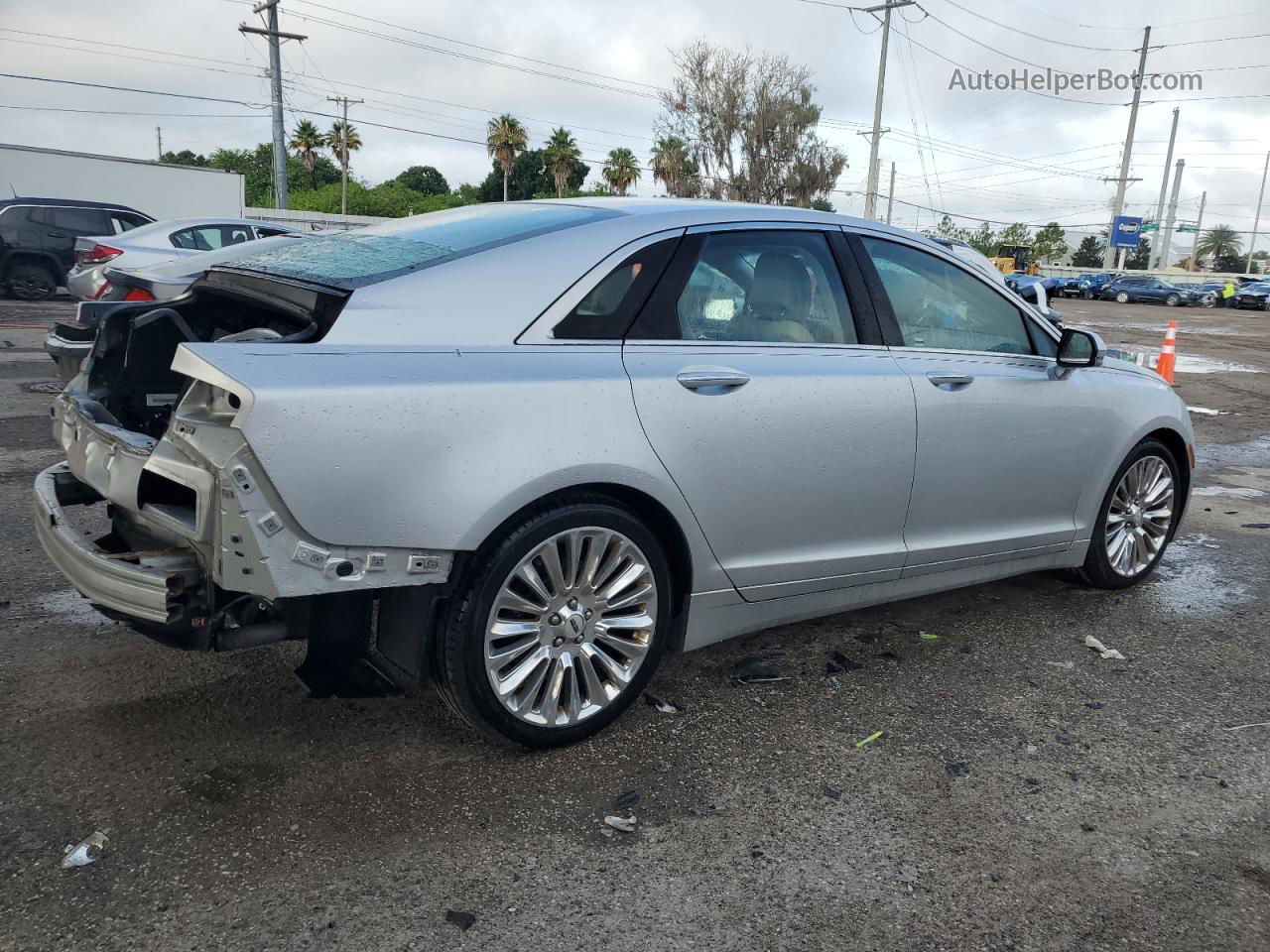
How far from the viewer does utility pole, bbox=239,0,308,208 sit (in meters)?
31.4

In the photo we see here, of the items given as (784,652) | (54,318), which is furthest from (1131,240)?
(784,652)

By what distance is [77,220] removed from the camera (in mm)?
17688

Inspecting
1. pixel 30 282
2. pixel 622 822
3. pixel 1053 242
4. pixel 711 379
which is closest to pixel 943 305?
pixel 711 379

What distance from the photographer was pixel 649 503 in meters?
3.19

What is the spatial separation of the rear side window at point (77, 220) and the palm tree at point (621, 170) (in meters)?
48.2

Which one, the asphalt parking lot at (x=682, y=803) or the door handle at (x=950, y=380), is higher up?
the door handle at (x=950, y=380)

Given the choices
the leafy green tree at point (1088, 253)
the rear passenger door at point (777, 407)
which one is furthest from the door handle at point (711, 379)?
the leafy green tree at point (1088, 253)

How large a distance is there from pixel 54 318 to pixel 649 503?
15.1 metres

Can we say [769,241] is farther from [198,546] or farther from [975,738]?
[198,546]

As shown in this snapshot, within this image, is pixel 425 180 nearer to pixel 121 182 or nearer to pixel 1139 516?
pixel 121 182

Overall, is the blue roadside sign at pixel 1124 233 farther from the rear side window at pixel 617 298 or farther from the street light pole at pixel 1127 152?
the rear side window at pixel 617 298

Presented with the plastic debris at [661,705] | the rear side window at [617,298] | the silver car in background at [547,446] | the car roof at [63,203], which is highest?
the car roof at [63,203]

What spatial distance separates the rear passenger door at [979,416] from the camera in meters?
3.88

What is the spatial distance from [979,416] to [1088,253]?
4058 inches
